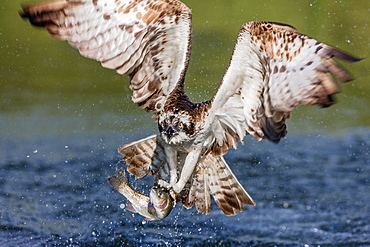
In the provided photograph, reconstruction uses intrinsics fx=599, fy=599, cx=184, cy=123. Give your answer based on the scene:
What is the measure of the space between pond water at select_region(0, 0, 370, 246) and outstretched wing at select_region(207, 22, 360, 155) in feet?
4.51

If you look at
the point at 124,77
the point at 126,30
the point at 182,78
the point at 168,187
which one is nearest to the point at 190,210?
the point at 168,187

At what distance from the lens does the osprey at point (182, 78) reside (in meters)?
4.39

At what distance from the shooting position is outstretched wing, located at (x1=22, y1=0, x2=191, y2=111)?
193 inches

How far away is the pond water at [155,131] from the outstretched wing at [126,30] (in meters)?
1.66

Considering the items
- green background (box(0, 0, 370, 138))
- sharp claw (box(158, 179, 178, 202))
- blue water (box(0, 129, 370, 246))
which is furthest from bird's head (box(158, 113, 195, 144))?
green background (box(0, 0, 370, 138))

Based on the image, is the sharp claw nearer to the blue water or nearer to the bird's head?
the bird's head

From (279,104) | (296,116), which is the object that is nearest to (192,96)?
(296,116)

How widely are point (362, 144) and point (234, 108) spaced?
368 cm

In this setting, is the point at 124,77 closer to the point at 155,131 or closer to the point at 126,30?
the point at 155,131

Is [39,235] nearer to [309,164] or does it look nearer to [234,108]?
[234,108]

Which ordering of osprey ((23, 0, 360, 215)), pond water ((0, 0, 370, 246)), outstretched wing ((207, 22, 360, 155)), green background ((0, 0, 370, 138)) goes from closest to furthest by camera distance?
outstretched wing ((207, 22, 360, 155)), osprey ((23, 0, 360, 215)), pond water ((0, 0, 370, 246)), green background ((0, 0, 370, 138))

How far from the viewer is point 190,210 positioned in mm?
6148

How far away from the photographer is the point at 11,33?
11109 millimetres

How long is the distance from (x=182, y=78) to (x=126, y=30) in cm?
63
